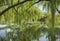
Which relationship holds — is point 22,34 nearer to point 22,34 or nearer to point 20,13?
point 22,34

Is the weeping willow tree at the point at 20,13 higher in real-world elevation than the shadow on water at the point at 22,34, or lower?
higher

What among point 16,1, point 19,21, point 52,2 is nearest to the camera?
point 52,2

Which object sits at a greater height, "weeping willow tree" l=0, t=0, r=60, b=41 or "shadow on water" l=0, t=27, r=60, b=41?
"weeping willow tree" l=0, t=0, r=60, b=41

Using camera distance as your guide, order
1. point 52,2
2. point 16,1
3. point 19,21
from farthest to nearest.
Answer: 1. point 19,21
2. point 16,1
3. point 52,2

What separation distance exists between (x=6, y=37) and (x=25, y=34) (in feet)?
0.42

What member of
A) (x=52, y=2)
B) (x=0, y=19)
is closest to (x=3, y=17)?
(x=0, y=19)

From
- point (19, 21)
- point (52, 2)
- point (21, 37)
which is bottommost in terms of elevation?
point (21, 37)

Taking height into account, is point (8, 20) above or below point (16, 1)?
below

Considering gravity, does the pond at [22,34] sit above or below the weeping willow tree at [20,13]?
below

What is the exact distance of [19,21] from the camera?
1211 mm

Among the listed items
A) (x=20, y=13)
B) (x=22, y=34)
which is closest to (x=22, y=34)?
(x=22, y=34)

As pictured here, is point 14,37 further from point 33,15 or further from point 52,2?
point 52,2

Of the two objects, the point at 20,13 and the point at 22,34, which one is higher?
the point at 20,13

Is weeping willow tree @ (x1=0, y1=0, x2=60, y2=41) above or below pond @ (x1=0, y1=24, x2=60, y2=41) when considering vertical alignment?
above
